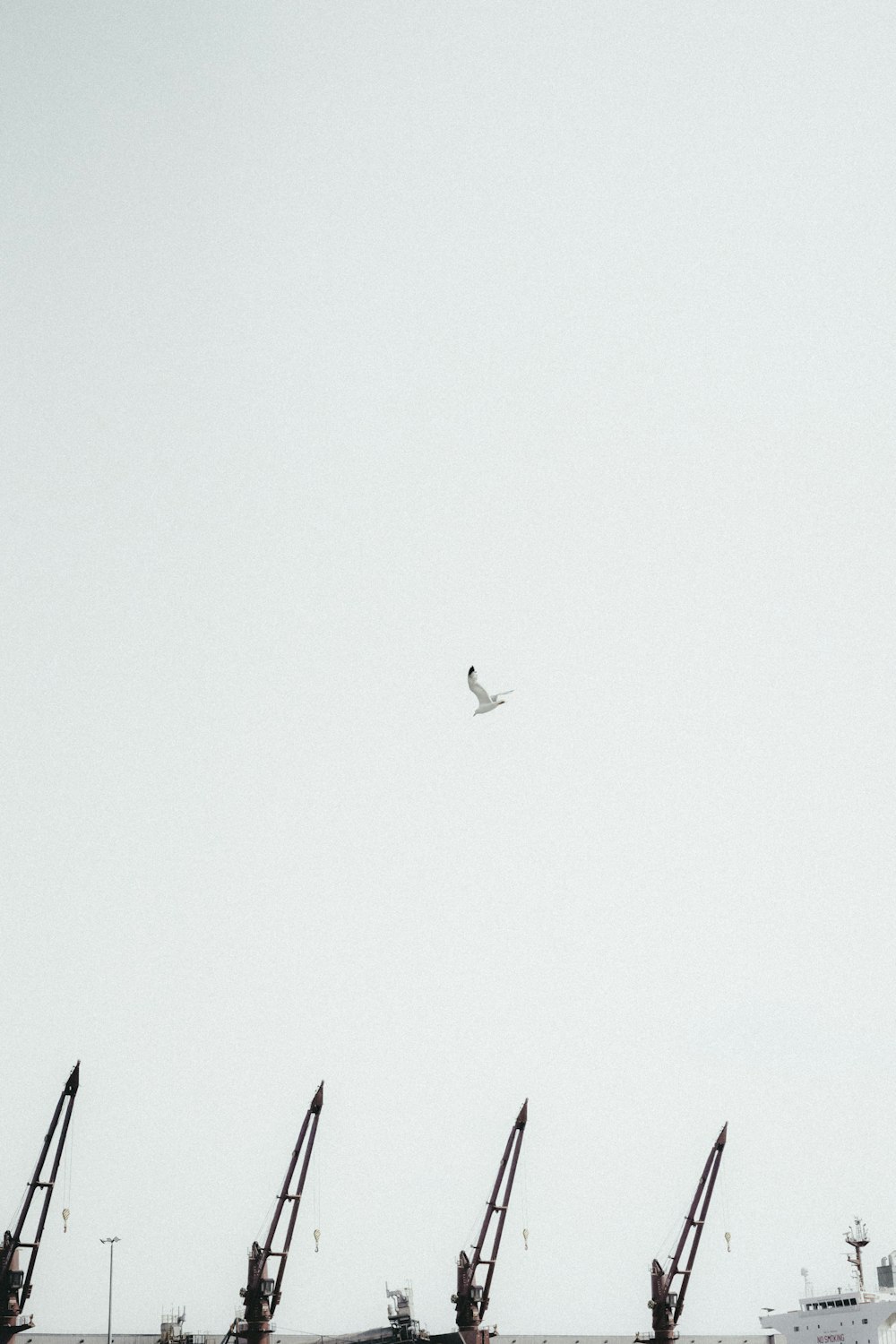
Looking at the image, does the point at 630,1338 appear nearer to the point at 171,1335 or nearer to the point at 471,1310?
the point at 471,1310

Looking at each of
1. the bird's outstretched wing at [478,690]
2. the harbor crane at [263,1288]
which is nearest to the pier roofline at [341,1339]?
the harbor crane at [263,1288]

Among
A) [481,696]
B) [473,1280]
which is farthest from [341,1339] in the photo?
[481,696]

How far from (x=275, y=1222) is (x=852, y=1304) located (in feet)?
167

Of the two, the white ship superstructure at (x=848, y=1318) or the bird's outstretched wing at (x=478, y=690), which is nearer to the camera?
the bird's outstretched wing at (x=478, y=690)

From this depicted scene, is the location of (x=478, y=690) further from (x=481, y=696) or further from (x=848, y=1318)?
(x=848, y=1318)

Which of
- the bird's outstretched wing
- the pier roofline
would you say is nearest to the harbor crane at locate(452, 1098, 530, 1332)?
the pier roofline

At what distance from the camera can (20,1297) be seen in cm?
9544

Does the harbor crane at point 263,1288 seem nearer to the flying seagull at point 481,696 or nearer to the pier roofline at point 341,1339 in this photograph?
the pier roofline at point 341,1339

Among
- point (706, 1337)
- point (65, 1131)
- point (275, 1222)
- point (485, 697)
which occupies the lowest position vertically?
point (706, 1337)

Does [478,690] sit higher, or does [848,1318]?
[478,690]

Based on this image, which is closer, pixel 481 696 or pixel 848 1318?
pixel 481 696

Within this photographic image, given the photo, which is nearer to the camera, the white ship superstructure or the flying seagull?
the flying seagull

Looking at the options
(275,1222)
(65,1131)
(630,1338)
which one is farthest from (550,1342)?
(65,1131)

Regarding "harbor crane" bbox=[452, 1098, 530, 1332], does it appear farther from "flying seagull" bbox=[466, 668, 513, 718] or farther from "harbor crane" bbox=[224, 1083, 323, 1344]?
"flying seagull" bbox=[466, 668, 513, 718]
